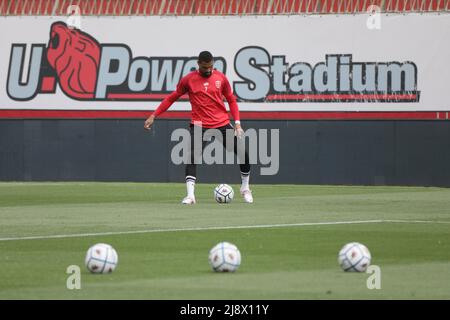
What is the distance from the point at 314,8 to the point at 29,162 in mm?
8250

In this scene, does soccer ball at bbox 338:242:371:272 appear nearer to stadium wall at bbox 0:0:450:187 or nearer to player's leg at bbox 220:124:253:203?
player's leg at bbox 220:124:253:203

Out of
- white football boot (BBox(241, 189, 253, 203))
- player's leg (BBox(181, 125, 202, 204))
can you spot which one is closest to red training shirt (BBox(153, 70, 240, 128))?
player's leg (BBox(181, 125, 202, 204))

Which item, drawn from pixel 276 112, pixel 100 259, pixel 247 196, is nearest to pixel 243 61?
pixel 276 112

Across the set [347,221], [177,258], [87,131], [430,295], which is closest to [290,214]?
[347,221]

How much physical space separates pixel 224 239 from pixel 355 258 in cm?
382

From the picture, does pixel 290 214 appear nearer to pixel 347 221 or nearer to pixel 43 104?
pixel 347 221

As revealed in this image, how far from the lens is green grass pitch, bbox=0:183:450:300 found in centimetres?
1134

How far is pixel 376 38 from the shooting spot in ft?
102

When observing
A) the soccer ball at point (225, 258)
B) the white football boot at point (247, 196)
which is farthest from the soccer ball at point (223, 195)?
the soccer ball at point (225, 258)

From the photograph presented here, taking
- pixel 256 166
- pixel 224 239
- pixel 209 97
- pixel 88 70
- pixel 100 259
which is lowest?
pixel 100 259

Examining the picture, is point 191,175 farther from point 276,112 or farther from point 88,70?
point 88,70

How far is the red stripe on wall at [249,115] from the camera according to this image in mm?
30703

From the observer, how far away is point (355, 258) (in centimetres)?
1216

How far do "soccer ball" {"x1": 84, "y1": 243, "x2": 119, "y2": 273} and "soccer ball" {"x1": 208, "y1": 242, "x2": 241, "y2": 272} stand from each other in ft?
3.14
